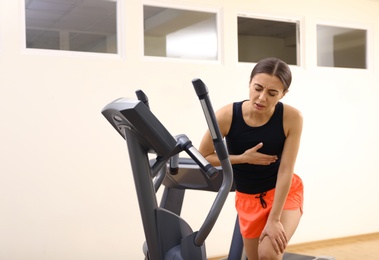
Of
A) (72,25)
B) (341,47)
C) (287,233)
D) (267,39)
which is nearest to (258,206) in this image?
(287,233)

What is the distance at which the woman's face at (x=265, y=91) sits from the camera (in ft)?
6.73

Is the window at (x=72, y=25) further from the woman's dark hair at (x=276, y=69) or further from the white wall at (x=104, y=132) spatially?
the woman's dark hair at (x=276, y=69)

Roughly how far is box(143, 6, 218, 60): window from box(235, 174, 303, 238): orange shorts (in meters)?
2.37

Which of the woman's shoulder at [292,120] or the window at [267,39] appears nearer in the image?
the woman's shoulder at [292,120]

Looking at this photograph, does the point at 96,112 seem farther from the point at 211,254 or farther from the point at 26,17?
the point at 211,254

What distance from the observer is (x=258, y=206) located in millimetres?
2258

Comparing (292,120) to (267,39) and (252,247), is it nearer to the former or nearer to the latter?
(252,247)

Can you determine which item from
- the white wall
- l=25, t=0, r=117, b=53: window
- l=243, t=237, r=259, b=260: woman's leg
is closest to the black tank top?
l=243, t=237, r=259, b=260: woman's leg

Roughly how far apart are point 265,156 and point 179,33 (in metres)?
2.63

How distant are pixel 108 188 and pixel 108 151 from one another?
0.30m

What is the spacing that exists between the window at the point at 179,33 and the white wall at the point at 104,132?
9 centimetres

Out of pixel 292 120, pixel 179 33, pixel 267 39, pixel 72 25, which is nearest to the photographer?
pixel 292 120

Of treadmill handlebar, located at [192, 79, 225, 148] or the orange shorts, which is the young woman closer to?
the orange shorts

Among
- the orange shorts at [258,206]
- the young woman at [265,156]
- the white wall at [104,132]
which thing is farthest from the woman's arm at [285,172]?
the white wall at [104,132]
